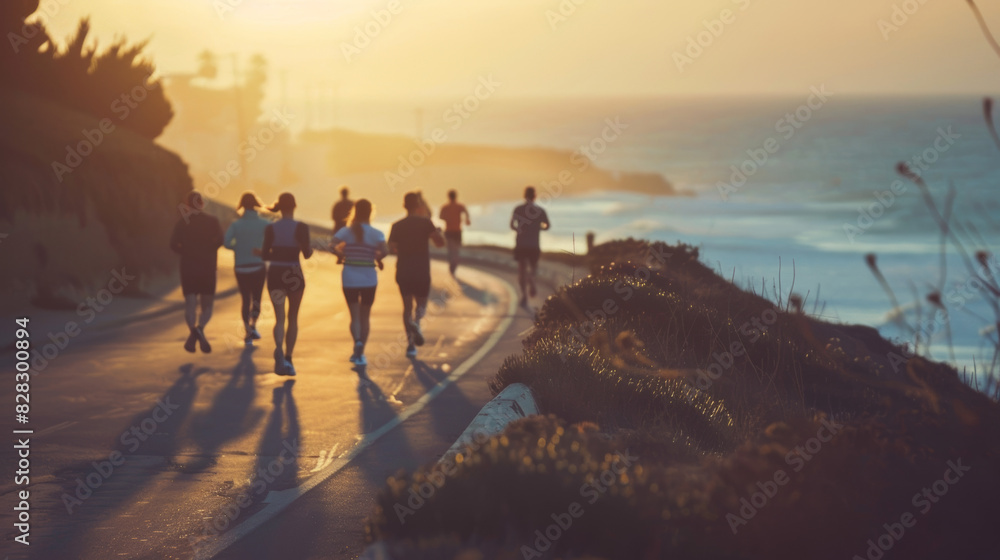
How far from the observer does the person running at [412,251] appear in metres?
12.7

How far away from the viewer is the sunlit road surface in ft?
20.0

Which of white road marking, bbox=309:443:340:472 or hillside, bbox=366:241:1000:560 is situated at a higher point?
hillside, bbox=366:241:1000:560

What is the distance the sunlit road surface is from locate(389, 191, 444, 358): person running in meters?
0.74

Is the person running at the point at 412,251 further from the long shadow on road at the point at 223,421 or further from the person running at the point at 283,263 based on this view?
the long shadow on road at the point at 223,421

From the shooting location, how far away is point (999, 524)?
4.59m

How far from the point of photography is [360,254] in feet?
38.8

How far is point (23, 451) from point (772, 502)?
5.85 metres

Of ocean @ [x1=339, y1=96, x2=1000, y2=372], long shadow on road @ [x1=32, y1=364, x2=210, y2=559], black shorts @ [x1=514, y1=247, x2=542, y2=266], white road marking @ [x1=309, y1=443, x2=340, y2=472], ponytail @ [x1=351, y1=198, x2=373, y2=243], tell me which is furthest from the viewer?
ocean @ [x1=339, y1=96, x2=1000, y2=372]

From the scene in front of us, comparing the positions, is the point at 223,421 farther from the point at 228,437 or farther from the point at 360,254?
the point at 360,254

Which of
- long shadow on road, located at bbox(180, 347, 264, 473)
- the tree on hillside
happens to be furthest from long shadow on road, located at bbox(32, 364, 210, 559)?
the tree on hillside

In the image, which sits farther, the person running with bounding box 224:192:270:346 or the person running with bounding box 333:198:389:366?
the person running with bounding box 224:192:270:346

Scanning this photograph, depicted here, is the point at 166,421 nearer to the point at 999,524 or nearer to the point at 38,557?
the point at 38,557

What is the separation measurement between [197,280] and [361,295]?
6.84 ft

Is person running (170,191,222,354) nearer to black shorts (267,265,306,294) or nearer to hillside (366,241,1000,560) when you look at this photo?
black shorts (267,265,306,294)
